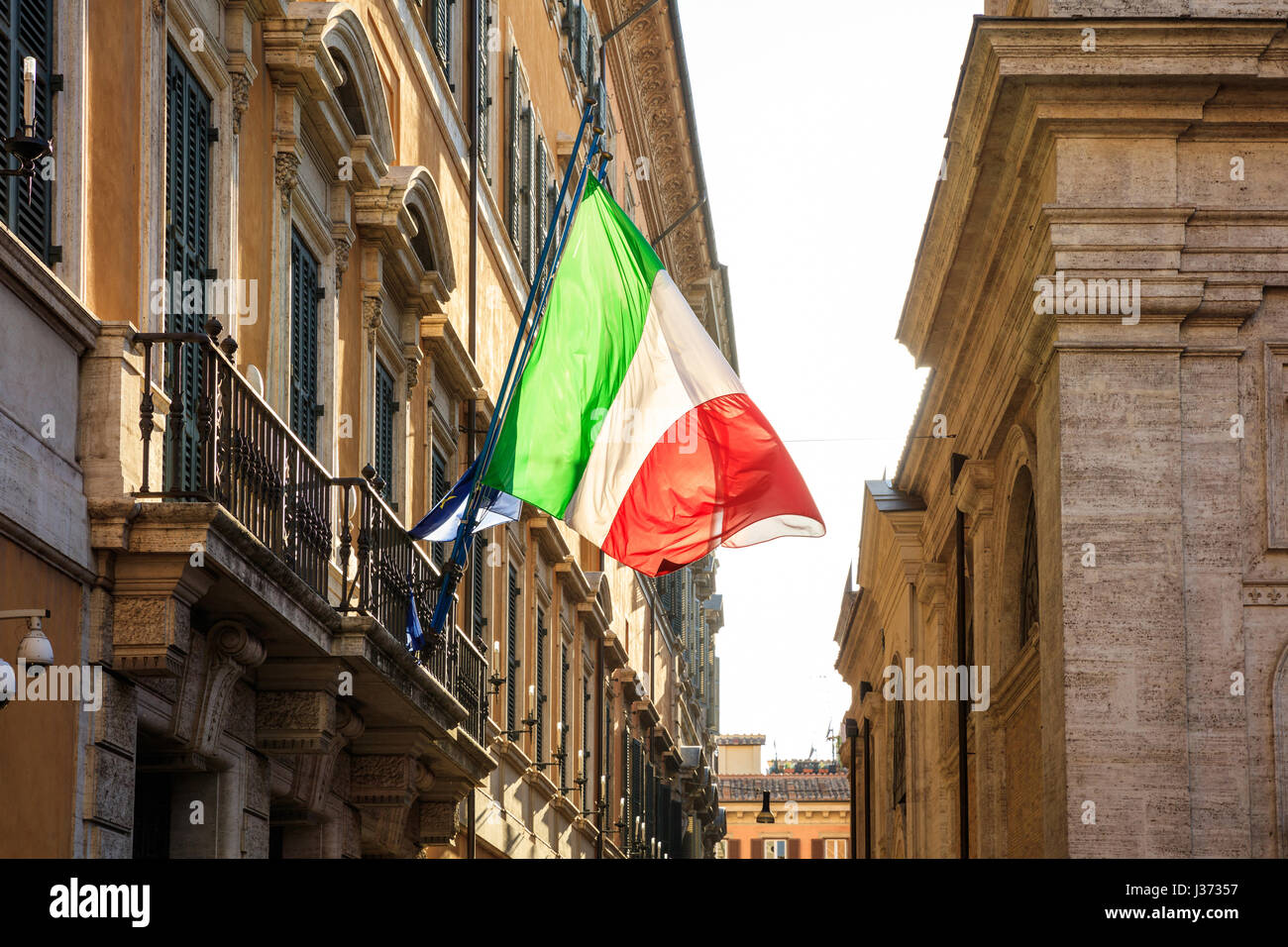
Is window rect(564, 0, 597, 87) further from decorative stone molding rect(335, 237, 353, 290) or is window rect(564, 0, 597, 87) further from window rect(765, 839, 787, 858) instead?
window rect(765, 839, 787, 858)

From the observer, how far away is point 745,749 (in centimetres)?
9912

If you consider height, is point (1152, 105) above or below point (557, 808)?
above

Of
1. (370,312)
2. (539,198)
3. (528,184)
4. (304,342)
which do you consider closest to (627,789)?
(539,198)

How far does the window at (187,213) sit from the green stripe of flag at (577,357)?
71.5 inches

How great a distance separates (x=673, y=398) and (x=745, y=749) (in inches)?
3434

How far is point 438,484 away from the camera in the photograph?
803 inches

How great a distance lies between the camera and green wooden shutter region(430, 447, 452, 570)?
64.5 ft

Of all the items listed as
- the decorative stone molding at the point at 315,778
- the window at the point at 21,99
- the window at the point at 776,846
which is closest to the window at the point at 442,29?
the decorative stone molding at the point at 315,778

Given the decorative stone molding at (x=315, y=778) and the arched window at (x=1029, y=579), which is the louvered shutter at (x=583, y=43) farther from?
the decorative stone molding at (x=315, y=778)

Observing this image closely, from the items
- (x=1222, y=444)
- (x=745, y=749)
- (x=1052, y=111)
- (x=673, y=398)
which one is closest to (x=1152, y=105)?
(x=1052, y=111)

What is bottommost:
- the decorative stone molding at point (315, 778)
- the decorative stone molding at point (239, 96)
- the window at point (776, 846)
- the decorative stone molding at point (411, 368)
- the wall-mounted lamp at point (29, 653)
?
the window at point (776, 846)

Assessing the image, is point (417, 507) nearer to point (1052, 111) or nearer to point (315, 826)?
point (315, 826)

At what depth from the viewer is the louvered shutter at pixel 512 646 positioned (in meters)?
23.3
